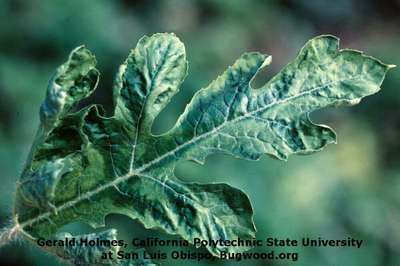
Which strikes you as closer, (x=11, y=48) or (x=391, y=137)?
(x=11, y=48)

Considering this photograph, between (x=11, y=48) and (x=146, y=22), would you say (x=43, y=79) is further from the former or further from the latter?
(x=146, y=22)

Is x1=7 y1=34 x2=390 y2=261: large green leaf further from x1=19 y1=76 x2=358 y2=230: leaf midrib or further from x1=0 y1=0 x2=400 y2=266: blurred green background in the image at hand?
x1=0 y1=0 x2=400 y2=266: blurred green background

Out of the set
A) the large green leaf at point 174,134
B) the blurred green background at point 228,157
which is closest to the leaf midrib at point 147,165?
the large green leaf at point 174,134

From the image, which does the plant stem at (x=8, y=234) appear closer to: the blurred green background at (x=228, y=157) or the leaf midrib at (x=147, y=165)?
the leaf midrib at (x=147, y=165)

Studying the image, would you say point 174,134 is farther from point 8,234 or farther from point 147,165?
point 8,234

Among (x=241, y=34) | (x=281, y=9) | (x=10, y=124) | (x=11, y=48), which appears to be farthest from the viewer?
(x=281, y=9)

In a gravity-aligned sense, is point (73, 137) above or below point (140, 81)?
below

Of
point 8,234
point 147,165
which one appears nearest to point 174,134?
point 147,165

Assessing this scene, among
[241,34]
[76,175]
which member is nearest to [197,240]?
[76,175]
